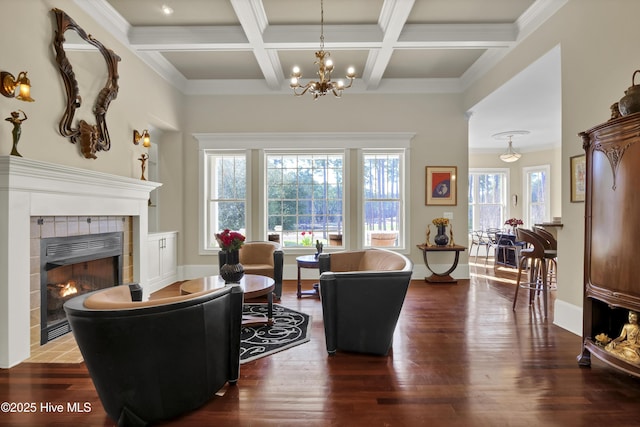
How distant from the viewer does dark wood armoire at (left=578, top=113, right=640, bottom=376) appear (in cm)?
215

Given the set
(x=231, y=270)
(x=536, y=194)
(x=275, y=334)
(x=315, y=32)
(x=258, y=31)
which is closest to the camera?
(x=275, y=334)

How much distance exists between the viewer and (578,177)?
3.30 meters

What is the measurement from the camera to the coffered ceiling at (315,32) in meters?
3.72

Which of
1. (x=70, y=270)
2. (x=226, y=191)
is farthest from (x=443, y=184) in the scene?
(x=70, y=270)

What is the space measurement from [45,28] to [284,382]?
3652 mm

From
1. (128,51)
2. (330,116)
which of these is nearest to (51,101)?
(128,51)

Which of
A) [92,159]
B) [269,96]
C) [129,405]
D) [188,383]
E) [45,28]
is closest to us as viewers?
[129,405]

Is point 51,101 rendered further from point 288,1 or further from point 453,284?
point 453,284

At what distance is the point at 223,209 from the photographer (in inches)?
236

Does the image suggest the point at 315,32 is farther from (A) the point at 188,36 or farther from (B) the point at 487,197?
(B) the point at 487,197

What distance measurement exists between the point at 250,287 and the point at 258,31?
299cm

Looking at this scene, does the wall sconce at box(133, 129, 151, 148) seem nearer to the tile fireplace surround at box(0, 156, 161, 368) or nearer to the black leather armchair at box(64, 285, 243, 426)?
the tile fireplace surround at box(0, 156, 161, 368)

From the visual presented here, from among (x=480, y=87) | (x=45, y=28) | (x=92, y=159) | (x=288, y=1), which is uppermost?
(x=288, y=1)

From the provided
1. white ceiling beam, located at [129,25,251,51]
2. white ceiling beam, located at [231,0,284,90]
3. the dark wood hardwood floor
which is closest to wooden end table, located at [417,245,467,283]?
the dark wood hardwood floor
